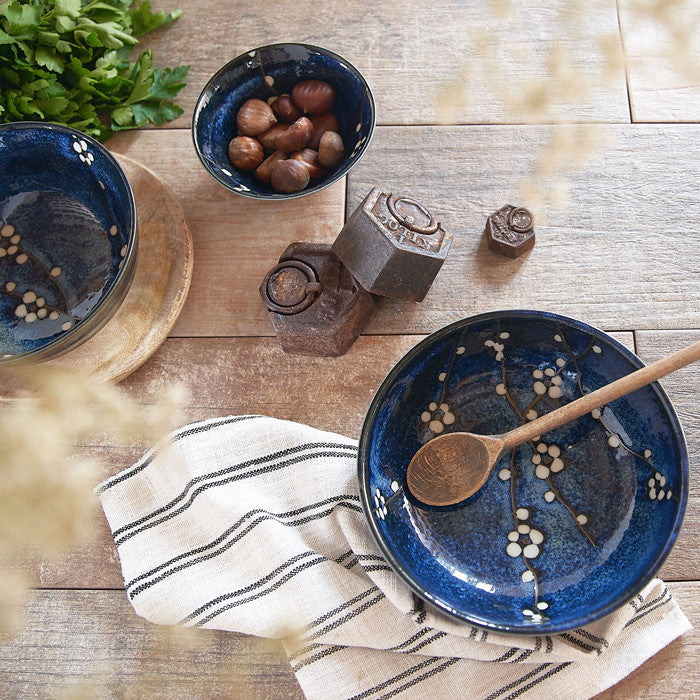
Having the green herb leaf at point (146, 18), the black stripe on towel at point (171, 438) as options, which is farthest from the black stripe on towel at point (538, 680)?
the green herb leaf at point (146, 18)

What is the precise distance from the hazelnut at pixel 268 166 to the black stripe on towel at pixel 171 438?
11.2 inches

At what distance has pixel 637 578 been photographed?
2.00ft

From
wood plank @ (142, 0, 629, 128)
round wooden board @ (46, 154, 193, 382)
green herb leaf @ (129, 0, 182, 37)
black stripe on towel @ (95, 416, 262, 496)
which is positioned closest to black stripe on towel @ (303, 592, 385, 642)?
black stripe on towel @ (95, 416, 262, 496)

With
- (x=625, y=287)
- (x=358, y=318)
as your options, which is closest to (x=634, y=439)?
(x=625, y=287)

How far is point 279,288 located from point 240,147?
7.3 inches

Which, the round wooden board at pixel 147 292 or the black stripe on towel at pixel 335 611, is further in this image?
the round wooden board at pixel 147 292

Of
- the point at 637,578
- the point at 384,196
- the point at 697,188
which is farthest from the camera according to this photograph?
the point at 697,188

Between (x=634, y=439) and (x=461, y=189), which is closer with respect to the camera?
(x=634, y=439)

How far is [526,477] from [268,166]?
458 millimetres

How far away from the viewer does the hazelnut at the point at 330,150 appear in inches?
31.0

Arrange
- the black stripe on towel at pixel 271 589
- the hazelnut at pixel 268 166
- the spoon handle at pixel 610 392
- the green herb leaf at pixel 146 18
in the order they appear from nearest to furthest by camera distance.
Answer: the spoon handle at pixel 610 392 < the black stripe on towel at pixel 271 589 < the hazelnut at pixel 268 166 < the green herb leaf at pixel 146 18

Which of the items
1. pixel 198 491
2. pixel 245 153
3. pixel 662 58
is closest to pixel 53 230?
pixel 245 153

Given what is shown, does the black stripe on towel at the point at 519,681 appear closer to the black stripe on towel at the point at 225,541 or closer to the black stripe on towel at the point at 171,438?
the black stripe on towel at the point at 225,541

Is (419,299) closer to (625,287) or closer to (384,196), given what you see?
(384,196)
